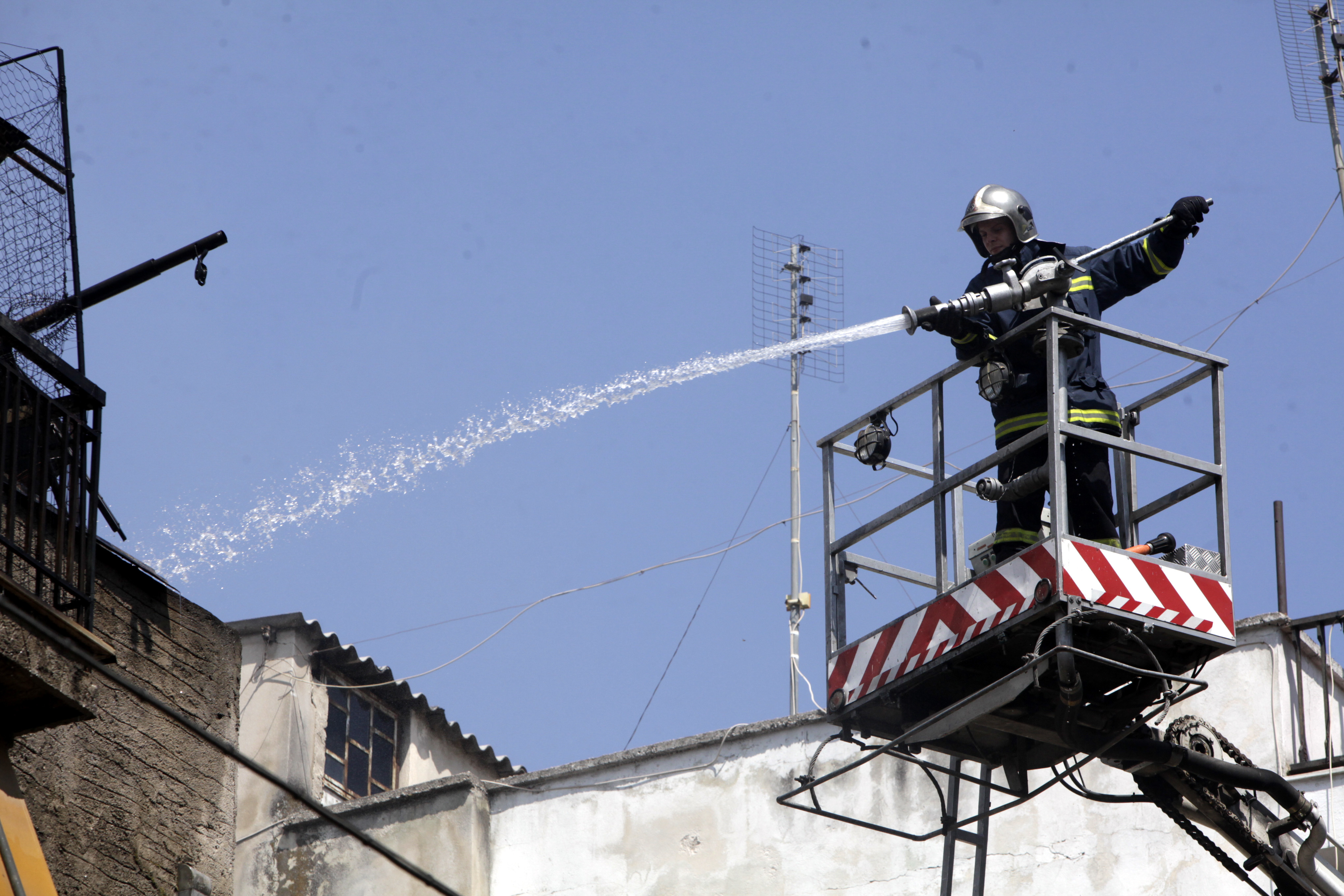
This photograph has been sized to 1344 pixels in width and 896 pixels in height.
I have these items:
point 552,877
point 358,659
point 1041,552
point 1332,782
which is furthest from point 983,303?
point 358,659

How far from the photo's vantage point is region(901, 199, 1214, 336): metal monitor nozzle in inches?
408

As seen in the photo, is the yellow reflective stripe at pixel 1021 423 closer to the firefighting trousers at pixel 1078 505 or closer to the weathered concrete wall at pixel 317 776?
the firefighting trousers at pixel 1078 505

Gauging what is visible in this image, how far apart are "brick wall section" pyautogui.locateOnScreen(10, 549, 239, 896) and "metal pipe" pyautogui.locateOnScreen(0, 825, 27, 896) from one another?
2154 millimetres

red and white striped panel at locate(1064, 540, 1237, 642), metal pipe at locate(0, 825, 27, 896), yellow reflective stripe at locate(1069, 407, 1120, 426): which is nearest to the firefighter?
yellow reflective stripe at locate(1069, 407, 1120, 426)

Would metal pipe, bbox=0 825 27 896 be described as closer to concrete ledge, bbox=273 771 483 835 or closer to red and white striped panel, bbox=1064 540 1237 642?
red and white striped panel, bbox=1064 540 1237 642

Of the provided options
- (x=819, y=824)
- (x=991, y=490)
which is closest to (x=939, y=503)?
(x=991, y=490)

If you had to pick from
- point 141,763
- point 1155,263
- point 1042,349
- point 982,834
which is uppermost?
point 1155,263

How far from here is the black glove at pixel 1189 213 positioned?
33.7 feet

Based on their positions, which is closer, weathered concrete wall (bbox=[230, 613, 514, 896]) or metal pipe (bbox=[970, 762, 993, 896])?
metal pipe (bbox=[970, 762, 993, 896])

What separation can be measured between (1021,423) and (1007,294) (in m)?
0.74

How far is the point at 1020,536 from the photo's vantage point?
10289 mm

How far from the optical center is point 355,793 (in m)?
17.2

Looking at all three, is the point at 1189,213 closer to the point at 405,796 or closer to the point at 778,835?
the point at 778,835

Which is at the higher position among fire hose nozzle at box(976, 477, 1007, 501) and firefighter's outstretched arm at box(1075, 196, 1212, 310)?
firefighter's outstretched arm at box(1075, 196, 1212, 310)
